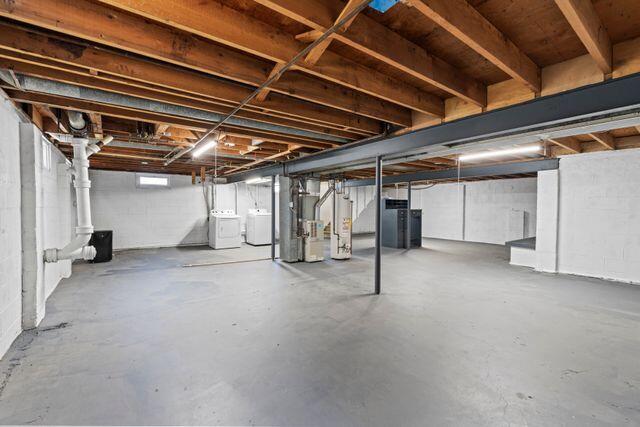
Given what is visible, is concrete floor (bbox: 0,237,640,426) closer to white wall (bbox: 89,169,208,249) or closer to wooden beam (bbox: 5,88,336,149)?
wooden beam (bbox: 5,88,336,149)

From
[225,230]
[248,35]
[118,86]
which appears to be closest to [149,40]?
[248,35]

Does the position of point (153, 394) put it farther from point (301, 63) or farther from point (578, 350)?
point (578, 350)

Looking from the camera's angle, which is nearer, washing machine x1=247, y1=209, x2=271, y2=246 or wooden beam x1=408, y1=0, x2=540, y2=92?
wooden beam x1=408, y1=0, x2=540, y2=92

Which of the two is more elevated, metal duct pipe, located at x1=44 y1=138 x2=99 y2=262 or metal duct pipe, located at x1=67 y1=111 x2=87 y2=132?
metal duct pipe, located at x1=67 y1=111 x2=87 y2=132

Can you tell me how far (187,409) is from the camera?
163 cm

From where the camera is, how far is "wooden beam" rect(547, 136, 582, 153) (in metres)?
4.22

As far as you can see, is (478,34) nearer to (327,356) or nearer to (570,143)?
(327,356)

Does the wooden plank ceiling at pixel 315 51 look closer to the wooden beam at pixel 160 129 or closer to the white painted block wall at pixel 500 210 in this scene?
the wooden beam at pixel 160 129

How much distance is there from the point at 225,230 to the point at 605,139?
8.04m

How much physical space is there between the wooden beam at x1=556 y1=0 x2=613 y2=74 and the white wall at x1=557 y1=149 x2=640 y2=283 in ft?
13.0

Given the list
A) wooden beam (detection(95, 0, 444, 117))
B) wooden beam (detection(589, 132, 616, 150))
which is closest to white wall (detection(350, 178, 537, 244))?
wooden beam (detection(589, 132, 616, 150))

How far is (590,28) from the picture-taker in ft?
5.11

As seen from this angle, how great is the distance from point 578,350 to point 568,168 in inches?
161

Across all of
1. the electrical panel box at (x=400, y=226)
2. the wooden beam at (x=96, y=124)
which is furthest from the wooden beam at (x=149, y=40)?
the electrical panel box at (x=400, y=226)
